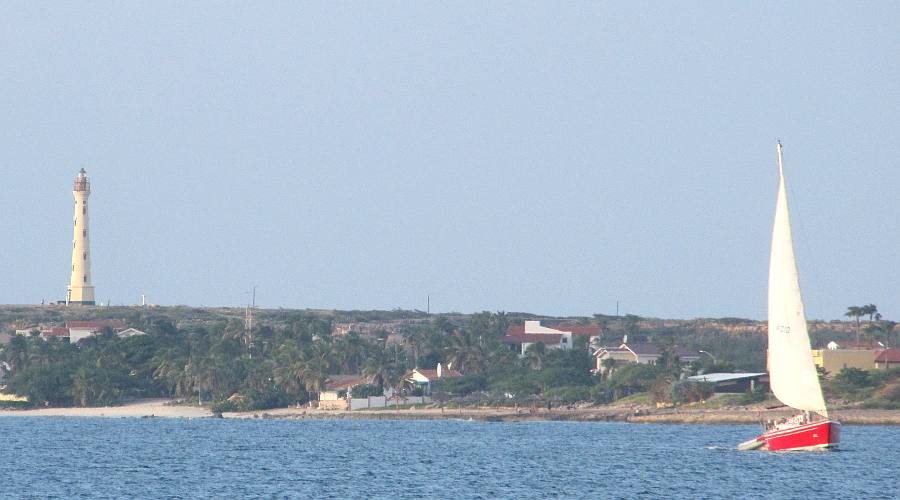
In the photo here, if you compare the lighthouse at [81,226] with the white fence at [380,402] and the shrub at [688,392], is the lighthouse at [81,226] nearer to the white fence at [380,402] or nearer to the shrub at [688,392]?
the white fence at [380,402]

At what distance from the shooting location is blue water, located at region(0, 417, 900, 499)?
187 feet

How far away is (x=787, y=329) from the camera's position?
6694 centimetres

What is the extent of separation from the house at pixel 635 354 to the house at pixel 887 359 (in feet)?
59.2

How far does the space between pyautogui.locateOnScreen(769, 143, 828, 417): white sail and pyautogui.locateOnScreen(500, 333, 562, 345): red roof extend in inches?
2647

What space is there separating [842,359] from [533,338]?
3725 centimetres

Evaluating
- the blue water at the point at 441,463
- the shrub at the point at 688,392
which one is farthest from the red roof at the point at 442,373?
the shrub at the point at 688,392

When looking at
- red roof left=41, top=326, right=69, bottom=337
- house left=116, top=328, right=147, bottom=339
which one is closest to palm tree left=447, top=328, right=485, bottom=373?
house left=116, top=328, right=147, bottom=339

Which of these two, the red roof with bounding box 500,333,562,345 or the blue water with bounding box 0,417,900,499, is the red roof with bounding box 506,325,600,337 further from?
the blue water with bounding box 0,417,900,499

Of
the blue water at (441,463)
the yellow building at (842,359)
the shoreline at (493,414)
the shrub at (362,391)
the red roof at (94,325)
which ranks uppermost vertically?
the red roof at (94,325)

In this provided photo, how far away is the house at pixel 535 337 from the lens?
135000mm

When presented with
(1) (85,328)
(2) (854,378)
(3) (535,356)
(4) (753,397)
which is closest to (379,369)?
(3) (535,356)

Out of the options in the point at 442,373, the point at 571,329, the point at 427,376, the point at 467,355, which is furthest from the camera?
the point at 571,329

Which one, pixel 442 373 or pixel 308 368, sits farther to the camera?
pixel 442 373

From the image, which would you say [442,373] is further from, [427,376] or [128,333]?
[128,333]
